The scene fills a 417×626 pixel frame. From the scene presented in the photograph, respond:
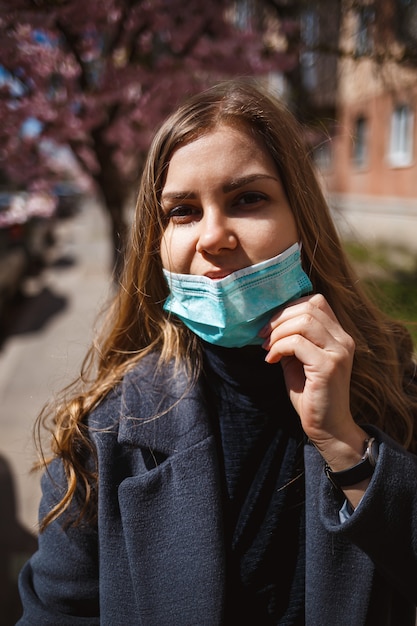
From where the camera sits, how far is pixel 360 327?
1.49 m

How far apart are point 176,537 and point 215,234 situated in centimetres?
73

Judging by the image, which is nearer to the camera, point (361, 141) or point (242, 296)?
point (242, 296)

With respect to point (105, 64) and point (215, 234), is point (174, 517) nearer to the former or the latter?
point (215, 234)

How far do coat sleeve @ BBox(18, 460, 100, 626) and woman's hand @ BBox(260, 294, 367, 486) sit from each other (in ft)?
2.12

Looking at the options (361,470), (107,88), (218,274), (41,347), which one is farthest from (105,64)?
(41,347)

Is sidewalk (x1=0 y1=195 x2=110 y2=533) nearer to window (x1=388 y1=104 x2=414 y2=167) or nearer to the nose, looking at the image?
the nose

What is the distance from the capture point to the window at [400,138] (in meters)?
14.0

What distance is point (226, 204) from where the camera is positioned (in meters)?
1.22

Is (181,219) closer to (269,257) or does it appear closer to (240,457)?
(269,257)

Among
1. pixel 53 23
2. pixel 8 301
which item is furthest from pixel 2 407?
pixel 8 301

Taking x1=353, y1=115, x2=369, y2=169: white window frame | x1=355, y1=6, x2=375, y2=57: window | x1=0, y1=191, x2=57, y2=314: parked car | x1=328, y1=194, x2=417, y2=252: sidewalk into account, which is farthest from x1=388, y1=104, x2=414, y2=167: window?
x1=0, y1=191, x2=57, y2=314: parked car

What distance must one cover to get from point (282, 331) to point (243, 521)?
0.49 m

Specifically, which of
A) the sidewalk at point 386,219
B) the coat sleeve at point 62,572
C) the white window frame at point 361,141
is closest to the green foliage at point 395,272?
the sidewalk at point 386,219

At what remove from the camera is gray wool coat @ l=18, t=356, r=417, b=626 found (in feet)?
3.80
